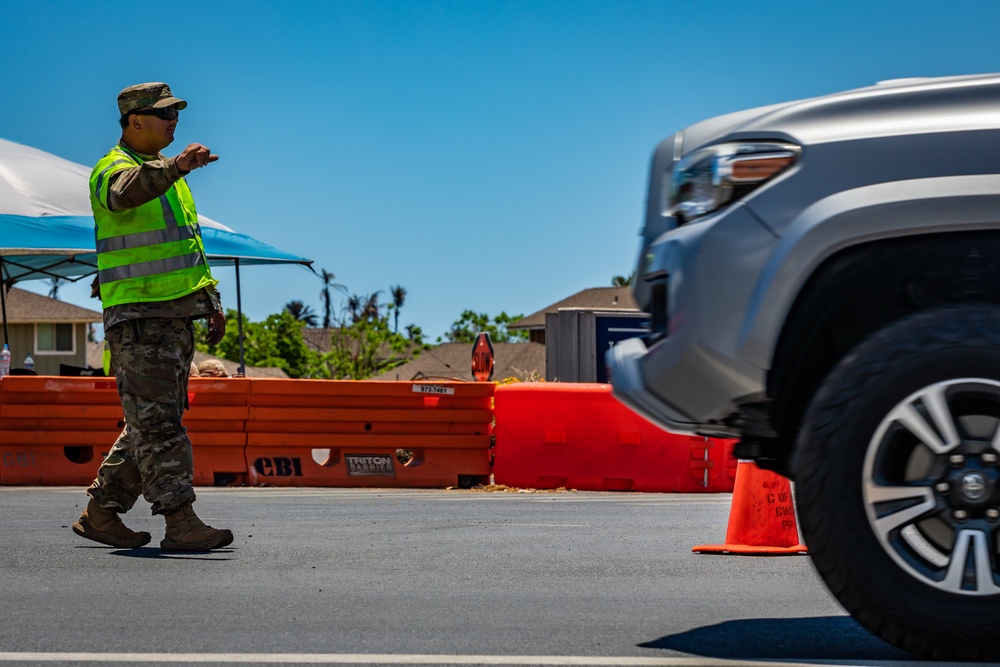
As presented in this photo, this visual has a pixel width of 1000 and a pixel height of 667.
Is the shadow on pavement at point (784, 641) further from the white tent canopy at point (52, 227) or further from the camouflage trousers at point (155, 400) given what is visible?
the white tent canopy at point (52, 227)

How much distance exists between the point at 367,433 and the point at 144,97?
6.19m

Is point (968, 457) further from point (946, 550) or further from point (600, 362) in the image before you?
point (600, 362)

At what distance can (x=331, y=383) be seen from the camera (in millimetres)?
11766

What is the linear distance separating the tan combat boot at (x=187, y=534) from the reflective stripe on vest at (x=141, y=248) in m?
1.00

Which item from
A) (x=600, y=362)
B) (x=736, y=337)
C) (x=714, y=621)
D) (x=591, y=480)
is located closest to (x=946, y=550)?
(x=736, y=337)

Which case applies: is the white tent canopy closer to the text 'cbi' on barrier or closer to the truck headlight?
the text 'cbi' on barrier

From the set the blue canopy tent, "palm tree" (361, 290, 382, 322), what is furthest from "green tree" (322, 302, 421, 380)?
the blue canopy tent

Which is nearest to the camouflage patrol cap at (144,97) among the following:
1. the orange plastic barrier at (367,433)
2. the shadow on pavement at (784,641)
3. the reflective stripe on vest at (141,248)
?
the reflective stripe on vest at (141,248)

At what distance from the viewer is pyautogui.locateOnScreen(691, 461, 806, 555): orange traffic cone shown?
19.3 feet

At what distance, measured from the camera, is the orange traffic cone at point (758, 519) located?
5.89 meters

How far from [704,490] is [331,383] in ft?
11.5

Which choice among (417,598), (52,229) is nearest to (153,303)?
(417,598)

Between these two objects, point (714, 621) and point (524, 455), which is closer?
point (714, 621)

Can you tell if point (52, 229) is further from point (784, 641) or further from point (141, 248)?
point (784, 641)
